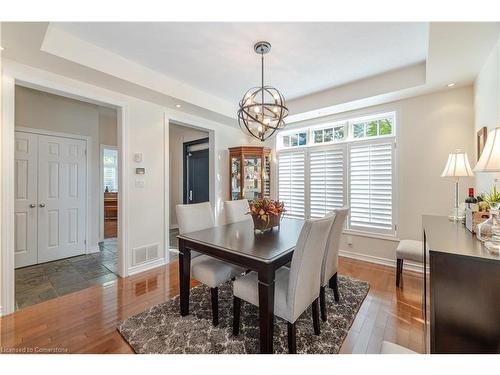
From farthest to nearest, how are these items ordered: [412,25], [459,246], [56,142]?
[56,142] → [412,25] → [459,246]

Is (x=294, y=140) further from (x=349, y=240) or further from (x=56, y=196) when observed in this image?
(x=56, y=196)

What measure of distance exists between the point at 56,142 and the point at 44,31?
245 centimetres

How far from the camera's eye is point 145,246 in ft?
10.8

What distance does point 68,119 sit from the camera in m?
3.79

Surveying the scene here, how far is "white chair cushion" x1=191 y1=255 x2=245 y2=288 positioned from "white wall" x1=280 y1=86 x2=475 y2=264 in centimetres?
263

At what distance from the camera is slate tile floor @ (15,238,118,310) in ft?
8.33

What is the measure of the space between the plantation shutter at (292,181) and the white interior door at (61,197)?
3659 millimetres

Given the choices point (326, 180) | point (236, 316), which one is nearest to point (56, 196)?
point (236, 316)

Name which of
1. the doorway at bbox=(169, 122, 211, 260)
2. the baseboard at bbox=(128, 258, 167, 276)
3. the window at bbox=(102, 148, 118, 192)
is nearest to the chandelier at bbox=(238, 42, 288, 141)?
the baseboard at bbox=(128, 258, 167, 276)

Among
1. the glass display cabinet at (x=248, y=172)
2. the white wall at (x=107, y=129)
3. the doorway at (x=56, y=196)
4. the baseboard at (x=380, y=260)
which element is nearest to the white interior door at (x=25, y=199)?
the doorway at (x=56, y=196)

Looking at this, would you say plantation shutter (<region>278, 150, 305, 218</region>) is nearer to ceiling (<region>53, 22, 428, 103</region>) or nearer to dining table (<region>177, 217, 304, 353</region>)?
ceiling (<region>53, 22, 428, 103</region>)
